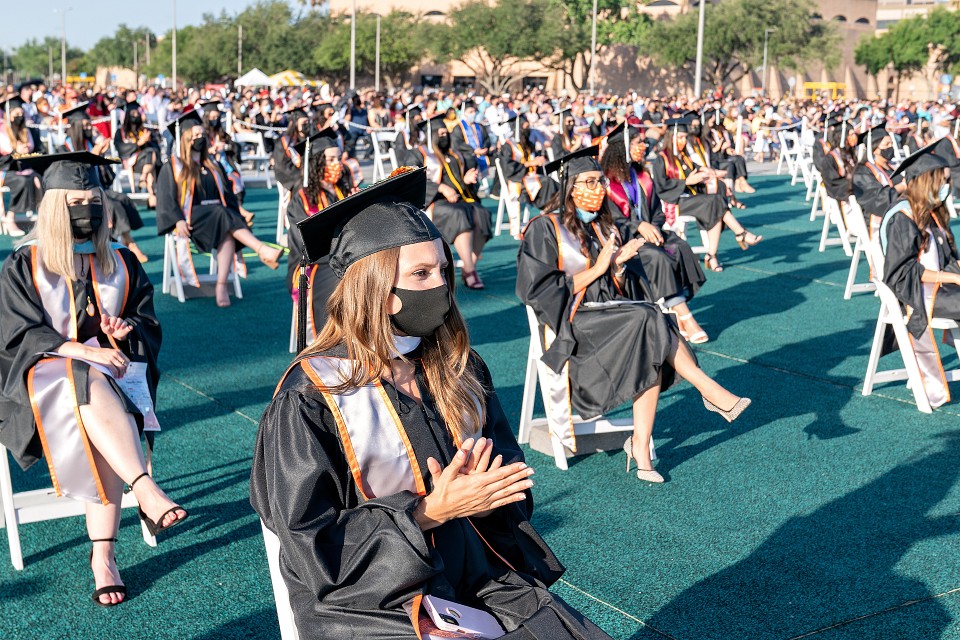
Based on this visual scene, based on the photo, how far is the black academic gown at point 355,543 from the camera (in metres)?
2.28

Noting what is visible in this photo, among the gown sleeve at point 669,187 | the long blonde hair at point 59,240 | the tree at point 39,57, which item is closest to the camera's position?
the long blonde hair at point 59,240

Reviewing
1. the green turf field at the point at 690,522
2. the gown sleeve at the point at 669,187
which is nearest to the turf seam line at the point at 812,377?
the green turf field at the point at 690,522

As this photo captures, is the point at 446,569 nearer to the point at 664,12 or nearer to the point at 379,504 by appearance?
the point at 379,504

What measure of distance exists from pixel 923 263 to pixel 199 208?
5.90 m

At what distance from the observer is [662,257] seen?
816cm

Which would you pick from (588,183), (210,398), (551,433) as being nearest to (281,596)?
(551,433)

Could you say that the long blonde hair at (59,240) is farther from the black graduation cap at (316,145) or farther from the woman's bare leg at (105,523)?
the black graduation cap at (316,145)

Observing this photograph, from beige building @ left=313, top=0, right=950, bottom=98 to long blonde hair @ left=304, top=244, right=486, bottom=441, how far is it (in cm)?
6616

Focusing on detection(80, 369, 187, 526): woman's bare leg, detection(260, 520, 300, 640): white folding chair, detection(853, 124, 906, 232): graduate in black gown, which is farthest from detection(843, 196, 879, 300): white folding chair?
detection(260, 520, 300, 640): white folding chair

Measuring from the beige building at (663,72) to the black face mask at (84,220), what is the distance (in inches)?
2532

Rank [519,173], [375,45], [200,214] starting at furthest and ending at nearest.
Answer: [375,45], [519,173], [200,214]

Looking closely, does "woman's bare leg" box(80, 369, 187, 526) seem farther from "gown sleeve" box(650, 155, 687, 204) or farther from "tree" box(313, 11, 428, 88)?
"tree" box(313, 11, 428, 88)

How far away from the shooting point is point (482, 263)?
40.0ft

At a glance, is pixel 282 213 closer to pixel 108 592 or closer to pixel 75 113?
pixel 75 113
